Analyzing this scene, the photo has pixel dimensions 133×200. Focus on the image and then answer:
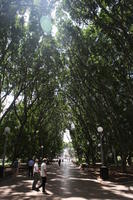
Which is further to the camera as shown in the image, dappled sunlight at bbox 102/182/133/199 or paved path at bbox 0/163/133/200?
dappled sunlight at bbox 102/182/133/199

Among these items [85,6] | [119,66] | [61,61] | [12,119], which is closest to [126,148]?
[119,66]

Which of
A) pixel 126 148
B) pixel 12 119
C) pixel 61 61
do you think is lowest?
pixel 126 148

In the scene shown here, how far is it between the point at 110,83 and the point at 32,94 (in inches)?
453

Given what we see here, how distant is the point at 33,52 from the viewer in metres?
18.7

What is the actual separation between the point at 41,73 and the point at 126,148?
1116cm

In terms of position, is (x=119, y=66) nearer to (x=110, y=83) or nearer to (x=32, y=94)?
(x=110, y=83)

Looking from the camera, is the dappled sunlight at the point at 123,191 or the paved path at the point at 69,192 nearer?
the paved path at the point at 69,192

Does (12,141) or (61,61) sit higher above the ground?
(61,61)

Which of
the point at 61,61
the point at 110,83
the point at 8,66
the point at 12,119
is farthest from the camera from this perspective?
the point at 12,119

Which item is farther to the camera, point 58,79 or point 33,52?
point 58,79

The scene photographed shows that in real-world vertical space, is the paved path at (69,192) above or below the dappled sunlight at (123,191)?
above

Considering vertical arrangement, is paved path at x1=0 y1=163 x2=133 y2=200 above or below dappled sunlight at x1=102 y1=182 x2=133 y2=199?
above

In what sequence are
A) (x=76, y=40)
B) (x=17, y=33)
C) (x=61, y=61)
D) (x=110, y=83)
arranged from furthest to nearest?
1. (x=61, y=61)
2. (x=110, y=83)
3. (x=76, y=40)
4. (x=17, y=33)

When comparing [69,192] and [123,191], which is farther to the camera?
[123,191]
